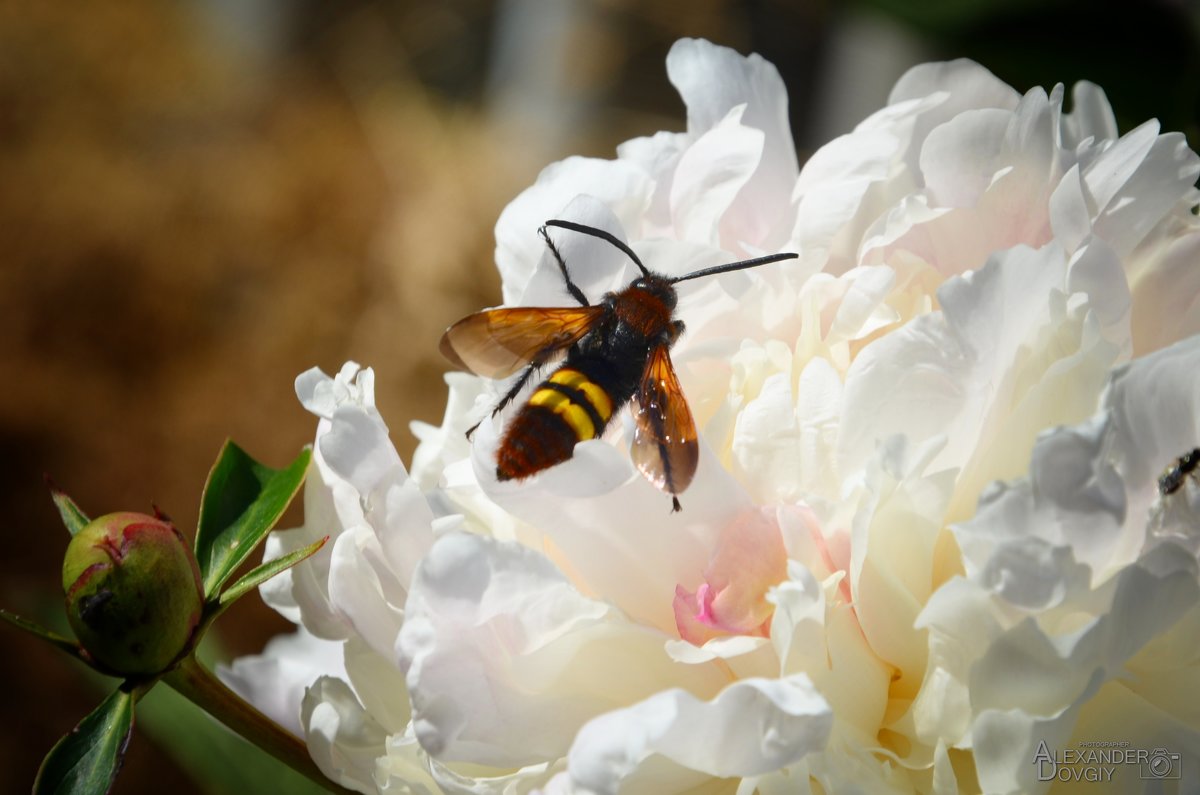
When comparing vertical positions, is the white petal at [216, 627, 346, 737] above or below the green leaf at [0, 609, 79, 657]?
below

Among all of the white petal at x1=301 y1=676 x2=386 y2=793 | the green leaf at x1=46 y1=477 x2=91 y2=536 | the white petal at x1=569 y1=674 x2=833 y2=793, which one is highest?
the white petal at x1=569 y1=674 x2=833 y2=793

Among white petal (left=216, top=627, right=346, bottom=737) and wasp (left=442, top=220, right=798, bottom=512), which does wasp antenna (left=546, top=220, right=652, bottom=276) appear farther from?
white petal (left=216, top=627, right=346, bottom=737)

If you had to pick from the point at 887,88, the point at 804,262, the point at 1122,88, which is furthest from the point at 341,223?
the point at 804,262

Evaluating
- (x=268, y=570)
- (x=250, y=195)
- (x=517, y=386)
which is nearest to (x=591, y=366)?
(x=517, y=386)

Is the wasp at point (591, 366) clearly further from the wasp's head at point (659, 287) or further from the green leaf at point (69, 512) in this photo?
the green leaf at point (69, 512)

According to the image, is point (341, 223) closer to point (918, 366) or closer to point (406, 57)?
point (406, 57)

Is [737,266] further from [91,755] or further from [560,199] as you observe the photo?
[91,755]

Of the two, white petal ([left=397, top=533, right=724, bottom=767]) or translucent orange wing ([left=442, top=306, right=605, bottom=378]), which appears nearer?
white petal ([left=397, top=533, right=724, bottom=767])

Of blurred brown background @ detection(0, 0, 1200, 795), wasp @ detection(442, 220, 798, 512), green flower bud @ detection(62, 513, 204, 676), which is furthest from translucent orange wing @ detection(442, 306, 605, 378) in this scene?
blurred brown background @ detection(0, 0, 1200, 795)
